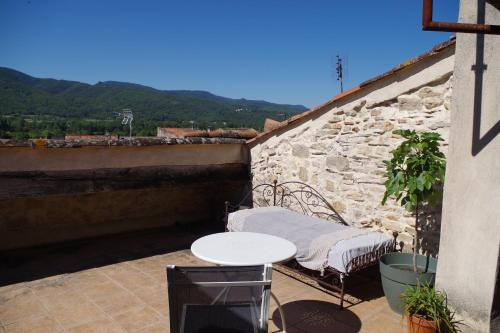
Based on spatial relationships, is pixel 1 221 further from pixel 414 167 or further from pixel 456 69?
pixel 456 69

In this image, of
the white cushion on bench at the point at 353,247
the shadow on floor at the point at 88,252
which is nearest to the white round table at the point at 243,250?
the white cushion on bench at the point at 353,247

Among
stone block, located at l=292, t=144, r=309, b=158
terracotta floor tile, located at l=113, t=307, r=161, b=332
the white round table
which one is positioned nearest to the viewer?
the white round table

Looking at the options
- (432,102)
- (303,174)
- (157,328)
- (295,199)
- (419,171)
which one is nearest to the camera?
(157,328)

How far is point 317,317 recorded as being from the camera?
13.1ft

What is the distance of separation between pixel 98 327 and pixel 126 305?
0.51m

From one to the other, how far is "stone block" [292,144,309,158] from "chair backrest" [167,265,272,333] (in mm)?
3891

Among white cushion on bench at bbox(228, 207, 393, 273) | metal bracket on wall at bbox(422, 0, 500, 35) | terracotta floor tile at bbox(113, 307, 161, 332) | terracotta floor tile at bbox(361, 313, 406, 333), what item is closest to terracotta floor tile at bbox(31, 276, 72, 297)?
terracotta floor tile at bbox(113, 307, 161, 332)

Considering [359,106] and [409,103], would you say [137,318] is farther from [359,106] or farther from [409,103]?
[409,103]

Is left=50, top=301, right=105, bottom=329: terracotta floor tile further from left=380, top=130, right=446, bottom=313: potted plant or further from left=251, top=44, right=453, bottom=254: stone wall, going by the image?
left=251, top=44, right=453, bottom=254: stone wall

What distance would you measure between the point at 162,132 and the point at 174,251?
522 cm

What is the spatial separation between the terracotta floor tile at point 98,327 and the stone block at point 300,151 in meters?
3.94

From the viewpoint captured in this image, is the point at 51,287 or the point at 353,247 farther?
the point at 51,287

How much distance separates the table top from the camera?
3156 mm

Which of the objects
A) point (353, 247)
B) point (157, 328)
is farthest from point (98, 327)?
point (353, 247)
